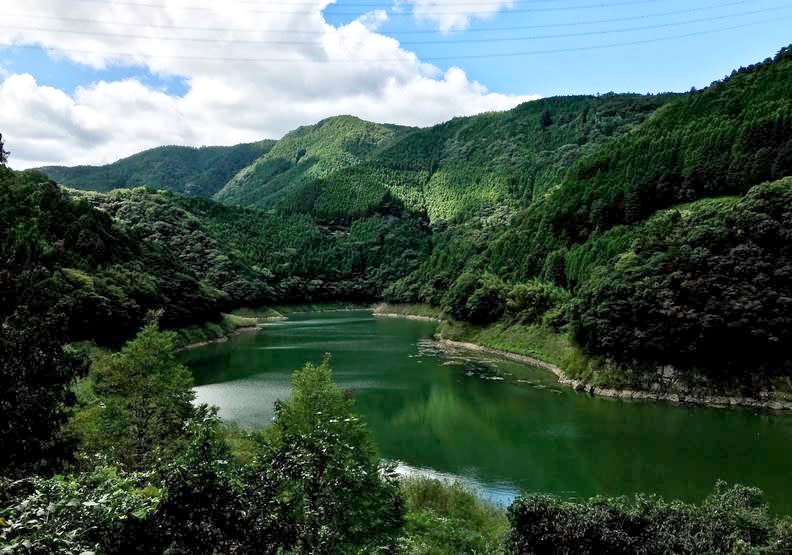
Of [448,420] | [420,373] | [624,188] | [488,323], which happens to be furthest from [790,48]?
[448,420]

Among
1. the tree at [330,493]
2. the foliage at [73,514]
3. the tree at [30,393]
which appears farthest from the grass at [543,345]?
the foliage at [73,514]

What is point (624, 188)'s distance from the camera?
85250mm

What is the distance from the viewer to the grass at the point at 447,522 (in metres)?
14.4

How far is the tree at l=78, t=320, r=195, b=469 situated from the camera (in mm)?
19938

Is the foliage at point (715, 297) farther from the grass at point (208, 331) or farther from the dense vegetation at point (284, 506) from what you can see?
the grass at point (208, 331)

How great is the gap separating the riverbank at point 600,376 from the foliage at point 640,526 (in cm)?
3199

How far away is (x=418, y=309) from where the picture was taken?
136m

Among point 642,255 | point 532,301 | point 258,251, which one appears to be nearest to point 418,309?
point 258,251

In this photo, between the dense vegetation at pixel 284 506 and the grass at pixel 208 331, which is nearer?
the dense vegetation at pixel 284 506

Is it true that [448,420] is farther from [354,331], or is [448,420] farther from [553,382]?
[354,331]

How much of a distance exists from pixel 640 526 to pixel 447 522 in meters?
5.62

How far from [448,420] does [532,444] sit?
27.8ft

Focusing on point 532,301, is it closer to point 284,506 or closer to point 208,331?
point 208,331

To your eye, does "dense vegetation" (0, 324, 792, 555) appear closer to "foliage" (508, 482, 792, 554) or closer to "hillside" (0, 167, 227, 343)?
"foliage" (508, 482, 792, 554)
